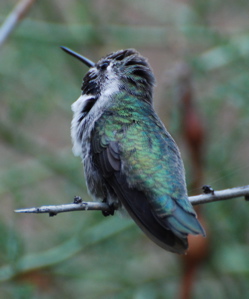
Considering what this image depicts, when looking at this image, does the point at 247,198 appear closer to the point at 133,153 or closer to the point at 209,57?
A: the point at 133,153

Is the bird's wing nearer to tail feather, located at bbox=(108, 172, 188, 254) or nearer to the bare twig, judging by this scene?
tail feather, located at bbox=(108, 172, 188, 254)

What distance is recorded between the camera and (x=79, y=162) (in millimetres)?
5812

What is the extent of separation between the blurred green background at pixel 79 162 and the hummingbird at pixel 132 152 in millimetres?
882

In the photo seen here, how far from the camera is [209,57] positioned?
5445 mm

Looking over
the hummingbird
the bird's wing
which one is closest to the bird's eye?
the hummingbird

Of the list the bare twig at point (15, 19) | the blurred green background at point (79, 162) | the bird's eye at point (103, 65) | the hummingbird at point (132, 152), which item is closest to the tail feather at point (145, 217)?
the hummingbird at point (132, 152)

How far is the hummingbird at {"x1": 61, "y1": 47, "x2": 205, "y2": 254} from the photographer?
3.02 meters

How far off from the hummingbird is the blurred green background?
882 millimetres

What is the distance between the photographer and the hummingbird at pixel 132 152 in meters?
3.02

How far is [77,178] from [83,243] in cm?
111

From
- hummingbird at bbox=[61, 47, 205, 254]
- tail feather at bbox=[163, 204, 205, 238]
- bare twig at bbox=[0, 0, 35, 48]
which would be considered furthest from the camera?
bare twig at bbox=[0, 0, 35, 48]

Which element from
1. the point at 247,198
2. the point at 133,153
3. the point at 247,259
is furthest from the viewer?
the point at 247,259

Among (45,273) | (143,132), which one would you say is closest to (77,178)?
(45,273)

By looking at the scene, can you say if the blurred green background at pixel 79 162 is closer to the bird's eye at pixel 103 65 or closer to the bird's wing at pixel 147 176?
the bird's eye at pixel 103 65
